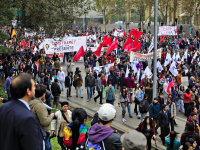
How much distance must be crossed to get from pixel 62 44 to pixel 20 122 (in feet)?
56.6

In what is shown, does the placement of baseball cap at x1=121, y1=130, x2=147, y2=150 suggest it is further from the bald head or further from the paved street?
the paved street

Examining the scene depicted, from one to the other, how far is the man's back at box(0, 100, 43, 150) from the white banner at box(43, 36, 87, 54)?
16.3 metres

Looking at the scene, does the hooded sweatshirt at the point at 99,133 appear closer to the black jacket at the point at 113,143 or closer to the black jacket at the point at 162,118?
the black jacket at the point at 113,143

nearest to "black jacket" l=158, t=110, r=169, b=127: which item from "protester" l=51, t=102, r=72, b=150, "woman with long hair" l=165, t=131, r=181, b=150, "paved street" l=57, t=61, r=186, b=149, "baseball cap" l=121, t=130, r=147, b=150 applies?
"paved street" l=57, t=61, r=186, b=149

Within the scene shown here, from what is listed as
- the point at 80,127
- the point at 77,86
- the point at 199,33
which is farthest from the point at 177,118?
the point at 199,33

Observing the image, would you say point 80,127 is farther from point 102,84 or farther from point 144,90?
point 102,84

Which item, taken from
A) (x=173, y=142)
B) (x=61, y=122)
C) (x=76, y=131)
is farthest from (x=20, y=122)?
(x=173, y=142)

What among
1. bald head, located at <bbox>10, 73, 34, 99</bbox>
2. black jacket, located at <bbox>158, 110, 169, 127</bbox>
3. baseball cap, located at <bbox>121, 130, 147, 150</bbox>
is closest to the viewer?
bald head, located at <bbox>10, 73, 34, 99</bbox>

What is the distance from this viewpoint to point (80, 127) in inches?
164

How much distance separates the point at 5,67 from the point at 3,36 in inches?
167

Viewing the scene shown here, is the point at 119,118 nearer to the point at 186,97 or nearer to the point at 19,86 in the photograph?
the point at 186,97

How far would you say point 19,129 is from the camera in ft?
7.68

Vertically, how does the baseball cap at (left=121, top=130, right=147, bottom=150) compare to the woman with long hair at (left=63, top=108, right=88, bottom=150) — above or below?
above

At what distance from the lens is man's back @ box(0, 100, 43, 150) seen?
2334mm
